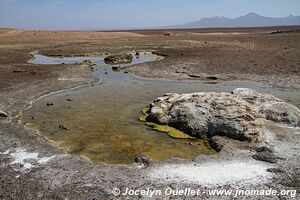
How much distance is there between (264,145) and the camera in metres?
12.6

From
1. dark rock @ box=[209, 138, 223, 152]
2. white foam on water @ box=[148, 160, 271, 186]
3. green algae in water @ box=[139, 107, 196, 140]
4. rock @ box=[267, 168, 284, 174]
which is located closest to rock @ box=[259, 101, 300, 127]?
dark rock @ box=[209, 138, 223, 152]

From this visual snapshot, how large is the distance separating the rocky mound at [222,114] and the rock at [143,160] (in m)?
3.25

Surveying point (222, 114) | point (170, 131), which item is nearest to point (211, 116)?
point (222, 114)

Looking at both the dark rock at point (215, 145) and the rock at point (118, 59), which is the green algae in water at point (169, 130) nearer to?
the dark rock at point (215, 145)

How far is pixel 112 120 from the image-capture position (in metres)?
16.2

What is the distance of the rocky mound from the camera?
13.4 metres

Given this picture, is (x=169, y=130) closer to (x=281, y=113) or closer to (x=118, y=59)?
(x=281, y=113)

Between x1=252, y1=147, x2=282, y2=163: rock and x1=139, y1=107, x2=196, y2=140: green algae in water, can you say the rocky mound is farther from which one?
x1=252, y1=147, x2=282, y2=163: rock

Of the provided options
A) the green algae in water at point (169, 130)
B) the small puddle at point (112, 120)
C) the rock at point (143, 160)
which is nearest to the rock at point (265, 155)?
the small puddle at point (112, 120)

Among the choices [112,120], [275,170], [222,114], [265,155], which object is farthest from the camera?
[112,120]

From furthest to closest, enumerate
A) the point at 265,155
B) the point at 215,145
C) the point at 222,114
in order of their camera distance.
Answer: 1. the point at 222,114
2. the point at 215,145
3. the point at 265,155

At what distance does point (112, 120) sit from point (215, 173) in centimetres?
725

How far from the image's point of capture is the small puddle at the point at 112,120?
12758 millimetres

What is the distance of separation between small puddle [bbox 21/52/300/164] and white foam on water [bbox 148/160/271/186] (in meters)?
1.32
